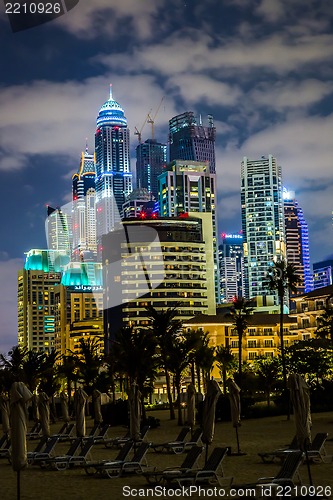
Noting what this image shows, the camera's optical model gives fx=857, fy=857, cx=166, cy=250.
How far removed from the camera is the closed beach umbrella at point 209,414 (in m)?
22.7

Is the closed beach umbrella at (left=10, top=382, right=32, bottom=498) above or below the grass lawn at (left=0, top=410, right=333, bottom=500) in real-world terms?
above

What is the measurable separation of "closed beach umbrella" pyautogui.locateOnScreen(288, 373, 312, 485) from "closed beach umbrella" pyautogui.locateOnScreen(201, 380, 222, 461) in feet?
8.30

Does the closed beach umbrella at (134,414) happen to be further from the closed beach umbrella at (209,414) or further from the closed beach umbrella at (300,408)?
the closed beach umbrella at (300,408)

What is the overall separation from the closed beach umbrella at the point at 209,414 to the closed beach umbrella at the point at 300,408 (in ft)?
8.30

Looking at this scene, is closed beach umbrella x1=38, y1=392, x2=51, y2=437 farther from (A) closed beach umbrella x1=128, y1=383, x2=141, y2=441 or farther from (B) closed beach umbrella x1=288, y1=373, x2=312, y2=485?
(B) closed beach umbrella x1=288, y1=373, x2=312, y2=485

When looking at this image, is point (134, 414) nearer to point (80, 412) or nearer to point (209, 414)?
point (80, 412)

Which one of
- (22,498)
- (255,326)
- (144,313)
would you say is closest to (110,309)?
(144,313)

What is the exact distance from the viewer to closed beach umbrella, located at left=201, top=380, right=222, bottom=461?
74.4 ft

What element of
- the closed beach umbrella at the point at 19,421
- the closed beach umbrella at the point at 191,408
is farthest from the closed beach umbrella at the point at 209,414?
the closed beach umbrella at the point at 191,408

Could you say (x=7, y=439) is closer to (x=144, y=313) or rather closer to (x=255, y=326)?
(x=255, y=326)

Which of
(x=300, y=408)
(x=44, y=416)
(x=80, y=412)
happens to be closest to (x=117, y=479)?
(x=300, y=408)

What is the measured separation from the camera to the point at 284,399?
1900 inches

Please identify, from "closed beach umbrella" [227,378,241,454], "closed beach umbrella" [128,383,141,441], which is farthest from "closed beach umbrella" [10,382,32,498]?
"closed beach umbrella" [128,383,141,441]

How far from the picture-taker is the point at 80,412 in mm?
33438
